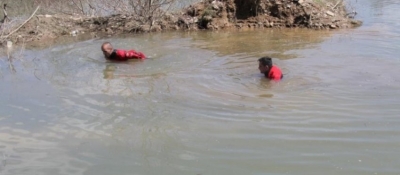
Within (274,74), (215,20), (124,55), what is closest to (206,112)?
(274,74)

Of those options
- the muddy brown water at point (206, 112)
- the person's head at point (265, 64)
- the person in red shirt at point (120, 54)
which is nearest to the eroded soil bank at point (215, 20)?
the muddy brown water at point (206, 112)

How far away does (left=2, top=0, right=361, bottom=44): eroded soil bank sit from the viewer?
15.1 meters

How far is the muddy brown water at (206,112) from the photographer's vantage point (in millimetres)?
5516

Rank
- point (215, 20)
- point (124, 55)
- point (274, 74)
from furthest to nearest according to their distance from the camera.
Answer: point (215, 20) < point (124, 55) < point (274, 74)

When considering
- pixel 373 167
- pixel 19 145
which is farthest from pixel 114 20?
pixel 373 167

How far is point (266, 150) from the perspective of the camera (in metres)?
5.70

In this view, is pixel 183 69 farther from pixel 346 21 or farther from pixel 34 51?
pixel 346 21

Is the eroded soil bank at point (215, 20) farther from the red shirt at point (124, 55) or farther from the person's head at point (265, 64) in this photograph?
the person's head at point (265, 64)

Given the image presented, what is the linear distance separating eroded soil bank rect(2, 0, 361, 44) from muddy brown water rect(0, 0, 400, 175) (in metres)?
2.73

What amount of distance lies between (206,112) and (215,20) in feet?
28.8

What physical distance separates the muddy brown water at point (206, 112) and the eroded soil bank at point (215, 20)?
8.97 feet

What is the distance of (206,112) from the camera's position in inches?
283

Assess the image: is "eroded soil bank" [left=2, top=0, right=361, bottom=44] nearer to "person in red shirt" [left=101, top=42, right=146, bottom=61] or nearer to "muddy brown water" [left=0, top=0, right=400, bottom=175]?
"muddy brown water" [left=0, top=0, right=400, bottom=175]

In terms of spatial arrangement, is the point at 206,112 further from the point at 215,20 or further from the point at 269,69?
the point at 215,20
